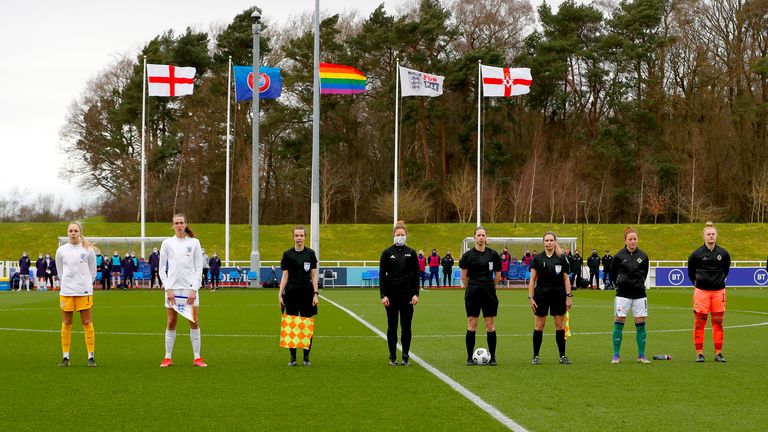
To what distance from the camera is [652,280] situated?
151ft

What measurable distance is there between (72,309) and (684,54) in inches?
2604

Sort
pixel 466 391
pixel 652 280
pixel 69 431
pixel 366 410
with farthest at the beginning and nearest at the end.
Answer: pixel 652 280 < pixel 466 391 < pixel 366 410 < pixel 69 431

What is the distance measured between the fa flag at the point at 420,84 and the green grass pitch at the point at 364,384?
2466 centimetres

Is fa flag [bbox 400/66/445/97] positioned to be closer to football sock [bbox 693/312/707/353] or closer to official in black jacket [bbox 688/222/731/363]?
official in black jacket [bbox 688/222/731/363]

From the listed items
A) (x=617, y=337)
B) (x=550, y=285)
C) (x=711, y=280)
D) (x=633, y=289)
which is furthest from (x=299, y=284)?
(x=711, y=280)

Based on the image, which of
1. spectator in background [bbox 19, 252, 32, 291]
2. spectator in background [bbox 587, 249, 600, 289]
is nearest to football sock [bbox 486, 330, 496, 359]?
spectator in background [bbox 587, 249, 600, 289]

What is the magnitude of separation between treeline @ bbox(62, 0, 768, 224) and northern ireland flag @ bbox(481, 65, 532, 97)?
24116mm

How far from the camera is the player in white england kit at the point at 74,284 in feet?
42.8

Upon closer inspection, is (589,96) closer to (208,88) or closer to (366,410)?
(208,88)

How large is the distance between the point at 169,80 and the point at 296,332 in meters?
31.8

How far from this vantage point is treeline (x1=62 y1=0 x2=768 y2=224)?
7012cm

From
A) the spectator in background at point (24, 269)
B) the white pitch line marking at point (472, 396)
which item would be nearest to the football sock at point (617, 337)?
the white pitch line marking at point (472, 396)

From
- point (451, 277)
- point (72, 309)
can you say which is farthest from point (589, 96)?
point (72, 309)

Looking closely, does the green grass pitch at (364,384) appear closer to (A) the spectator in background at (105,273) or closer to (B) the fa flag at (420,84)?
(A) the spectator in background at (105,273)
